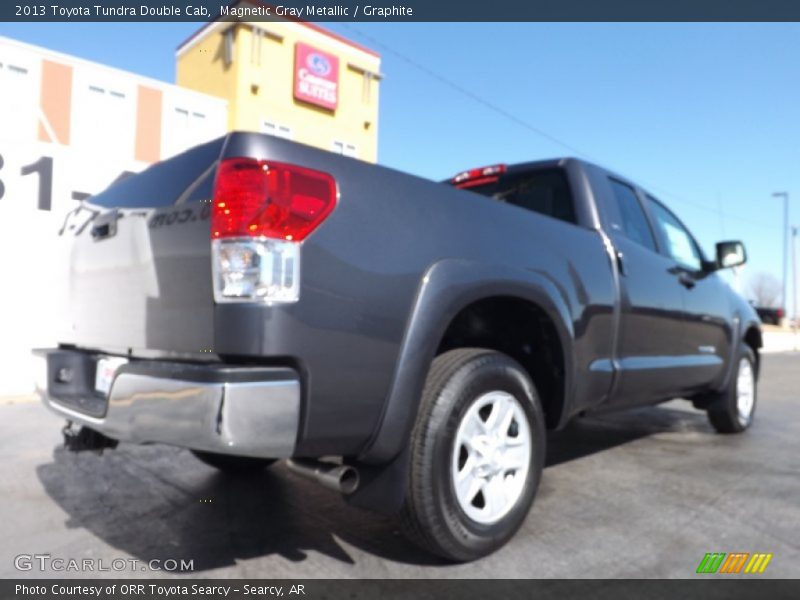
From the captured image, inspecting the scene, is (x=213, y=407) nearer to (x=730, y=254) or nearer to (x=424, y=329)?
(x=424, y=329)

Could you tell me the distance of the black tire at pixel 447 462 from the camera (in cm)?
220

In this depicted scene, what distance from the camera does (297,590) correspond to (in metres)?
2.18

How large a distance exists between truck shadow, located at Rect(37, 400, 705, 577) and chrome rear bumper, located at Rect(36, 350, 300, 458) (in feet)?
2.45

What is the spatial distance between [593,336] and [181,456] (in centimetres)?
284

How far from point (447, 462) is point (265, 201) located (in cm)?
115

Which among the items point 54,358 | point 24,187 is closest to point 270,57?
point 24,187

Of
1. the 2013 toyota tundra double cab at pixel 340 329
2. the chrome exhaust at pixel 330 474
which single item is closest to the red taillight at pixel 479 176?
the 2013 toyota tundra double cab at pixel 340 329

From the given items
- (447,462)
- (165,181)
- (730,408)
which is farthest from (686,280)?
(165,181)

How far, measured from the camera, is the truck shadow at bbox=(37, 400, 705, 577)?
2.53 m

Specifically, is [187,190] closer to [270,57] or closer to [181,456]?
[181,456]

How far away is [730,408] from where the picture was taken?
491 centimetres

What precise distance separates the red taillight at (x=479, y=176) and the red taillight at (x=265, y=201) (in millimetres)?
2317
